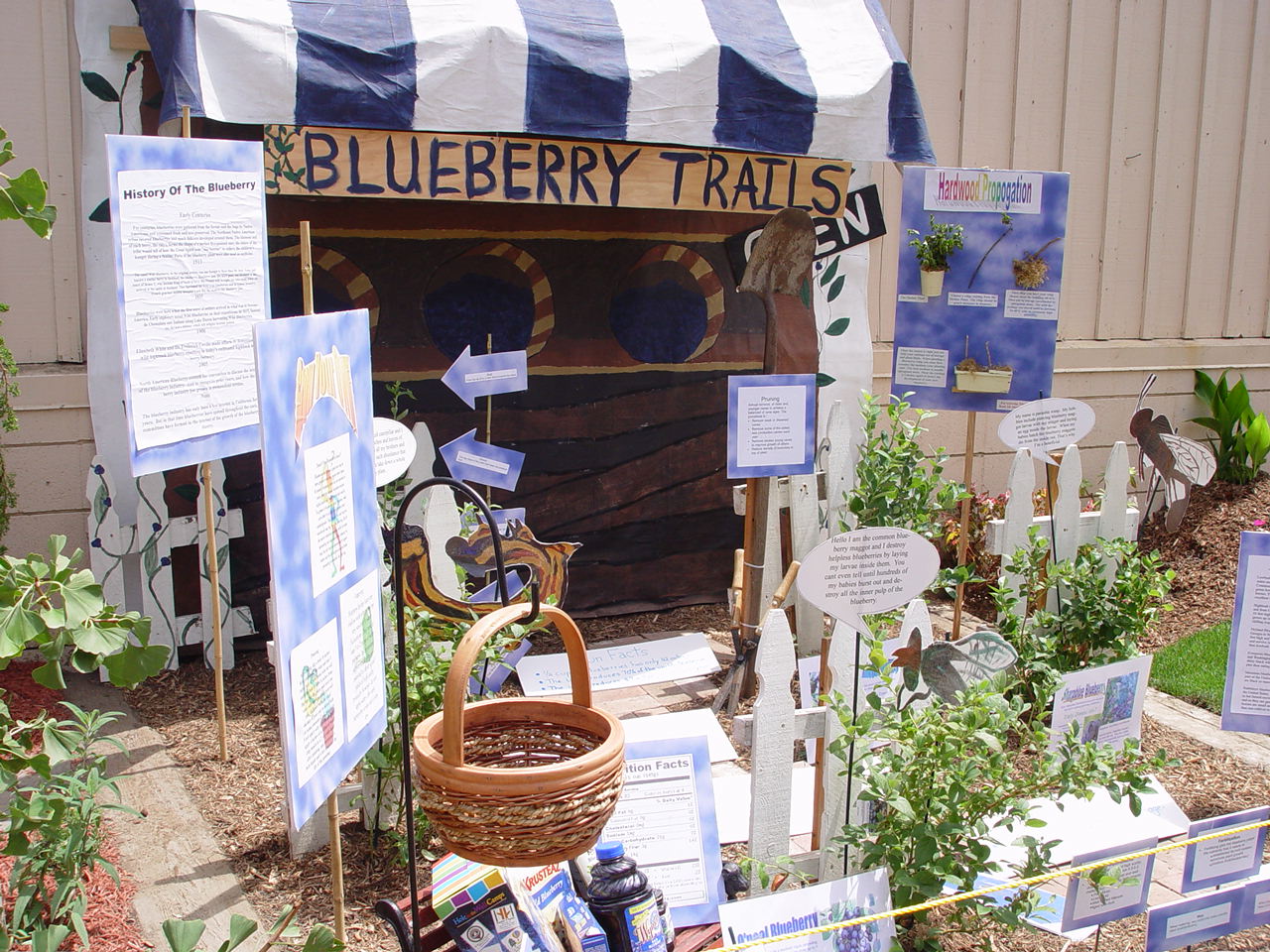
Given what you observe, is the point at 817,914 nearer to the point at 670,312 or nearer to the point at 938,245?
the point at 938,245

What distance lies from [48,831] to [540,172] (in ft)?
10.0

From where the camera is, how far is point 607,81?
4312 mm

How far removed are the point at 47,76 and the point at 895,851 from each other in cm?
434

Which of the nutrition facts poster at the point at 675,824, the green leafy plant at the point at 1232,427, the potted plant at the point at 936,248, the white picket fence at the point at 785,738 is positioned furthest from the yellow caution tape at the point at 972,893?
the green leafy plant at the point at 1232,427

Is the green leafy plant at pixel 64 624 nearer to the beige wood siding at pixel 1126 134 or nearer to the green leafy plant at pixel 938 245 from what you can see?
the green leafy plant at pixel 938 245

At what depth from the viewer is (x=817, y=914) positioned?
2.52 metres

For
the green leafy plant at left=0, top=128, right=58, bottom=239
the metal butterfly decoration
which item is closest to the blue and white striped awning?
the metal butterfly decoration

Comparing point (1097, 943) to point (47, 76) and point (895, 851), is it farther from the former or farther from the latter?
point (47, 76)

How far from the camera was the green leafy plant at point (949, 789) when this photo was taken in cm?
255

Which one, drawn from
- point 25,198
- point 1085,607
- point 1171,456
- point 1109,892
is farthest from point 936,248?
point 25,198

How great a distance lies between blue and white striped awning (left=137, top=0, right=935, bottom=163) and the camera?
12.5 ft

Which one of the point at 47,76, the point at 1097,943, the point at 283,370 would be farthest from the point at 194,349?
the point at 1097,943

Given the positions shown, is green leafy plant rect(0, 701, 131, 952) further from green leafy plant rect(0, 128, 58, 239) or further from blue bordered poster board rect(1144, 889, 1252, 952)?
blue bordered poster board rect(1144, 889, 1252, 952)

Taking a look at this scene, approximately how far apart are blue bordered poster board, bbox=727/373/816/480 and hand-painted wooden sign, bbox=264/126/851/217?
87 centimetres
